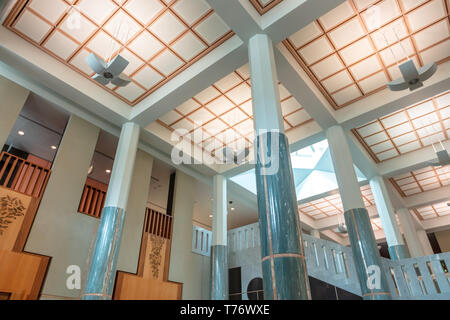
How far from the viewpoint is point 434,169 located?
39.4ft

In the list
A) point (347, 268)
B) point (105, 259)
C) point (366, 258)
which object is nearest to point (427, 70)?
point (366, 258)

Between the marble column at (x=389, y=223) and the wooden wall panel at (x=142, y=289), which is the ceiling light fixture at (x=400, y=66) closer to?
the marble column at (x=389, y=223)

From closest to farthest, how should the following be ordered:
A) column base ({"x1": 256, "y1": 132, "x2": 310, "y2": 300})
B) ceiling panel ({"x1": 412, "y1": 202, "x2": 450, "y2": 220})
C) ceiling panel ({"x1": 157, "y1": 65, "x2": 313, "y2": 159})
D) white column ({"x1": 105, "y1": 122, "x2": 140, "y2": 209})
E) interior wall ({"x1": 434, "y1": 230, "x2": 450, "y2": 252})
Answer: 1. column base ({"x1": 256, "y1": 132, "x2": 310, "y2": 300})
2. white column ({"x1": 105, "y1": 122, "x2": 140, "y2": 209})
3. ceiling panel ({"x1": 157, "y1": 65, "x2": 313, "y2": 159})
4. ceiling panel ({"x1": 412, "y1": 202, "x2": 450, "y2": 220})
5. interior wall ({"x1": 434, "y1": 230, "x2": 450, "y2": 252})

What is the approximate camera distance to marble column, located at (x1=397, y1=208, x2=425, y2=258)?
12.5 meters

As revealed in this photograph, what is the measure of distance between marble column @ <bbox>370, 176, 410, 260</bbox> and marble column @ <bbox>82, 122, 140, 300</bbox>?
9.09m

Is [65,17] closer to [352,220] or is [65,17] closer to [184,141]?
[184,141]

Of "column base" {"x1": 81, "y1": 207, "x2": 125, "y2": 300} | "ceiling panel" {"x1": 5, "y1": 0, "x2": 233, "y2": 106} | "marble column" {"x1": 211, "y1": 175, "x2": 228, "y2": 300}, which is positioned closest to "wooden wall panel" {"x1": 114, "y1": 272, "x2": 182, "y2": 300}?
"marble column" {"x1": 211, "y1": 175, "x2": 228, "y2": 300}

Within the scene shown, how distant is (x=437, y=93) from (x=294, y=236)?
6.74m

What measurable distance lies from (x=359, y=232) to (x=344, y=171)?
165 centimetres

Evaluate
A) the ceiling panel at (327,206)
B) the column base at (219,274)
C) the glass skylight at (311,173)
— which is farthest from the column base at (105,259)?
the ceiling panel at (327,206)

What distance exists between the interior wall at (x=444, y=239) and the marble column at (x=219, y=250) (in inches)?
563

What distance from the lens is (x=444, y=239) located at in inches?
674

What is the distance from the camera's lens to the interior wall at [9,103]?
23.2 feet

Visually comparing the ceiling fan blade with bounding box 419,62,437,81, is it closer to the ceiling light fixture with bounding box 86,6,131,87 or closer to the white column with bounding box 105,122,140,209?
the ceiling light fixture with bounding box 86,6,131,87
